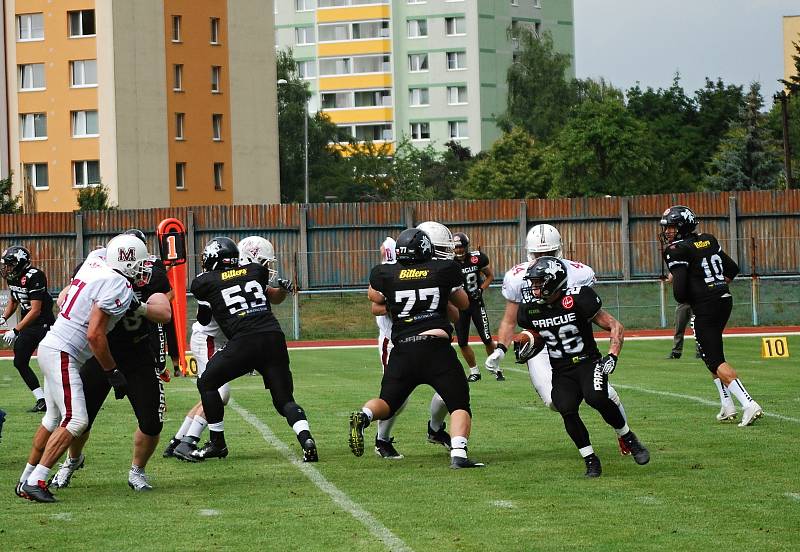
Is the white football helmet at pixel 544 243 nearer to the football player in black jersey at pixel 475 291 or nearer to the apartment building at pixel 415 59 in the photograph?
the football player in black jersey at pixel 475 291

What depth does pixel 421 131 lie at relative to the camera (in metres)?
97.8

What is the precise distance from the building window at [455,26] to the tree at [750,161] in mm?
38537

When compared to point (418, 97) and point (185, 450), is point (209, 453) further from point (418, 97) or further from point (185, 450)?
point (418, 97)

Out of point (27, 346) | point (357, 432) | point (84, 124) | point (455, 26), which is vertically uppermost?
point (455, 26)

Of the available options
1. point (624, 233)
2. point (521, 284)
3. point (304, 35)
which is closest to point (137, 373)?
point (521, 284)

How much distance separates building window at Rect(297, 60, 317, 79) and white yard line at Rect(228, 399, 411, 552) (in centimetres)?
8843

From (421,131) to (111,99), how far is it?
42.2 metres

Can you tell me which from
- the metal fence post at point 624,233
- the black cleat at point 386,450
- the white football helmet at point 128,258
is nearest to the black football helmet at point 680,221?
the black cleat at point 386,450

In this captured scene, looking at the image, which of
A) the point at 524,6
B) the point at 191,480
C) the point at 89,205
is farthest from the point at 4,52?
the point at 191,480

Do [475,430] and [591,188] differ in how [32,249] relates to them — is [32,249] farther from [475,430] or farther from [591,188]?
[591,188]

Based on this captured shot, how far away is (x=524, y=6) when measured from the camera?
320 ft

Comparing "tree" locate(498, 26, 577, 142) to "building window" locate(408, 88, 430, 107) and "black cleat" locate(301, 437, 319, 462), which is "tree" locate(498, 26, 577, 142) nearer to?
"building window" locate(408, 88, 430, 107)

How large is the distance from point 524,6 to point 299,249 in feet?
214

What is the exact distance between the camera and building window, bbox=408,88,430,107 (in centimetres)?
9738
